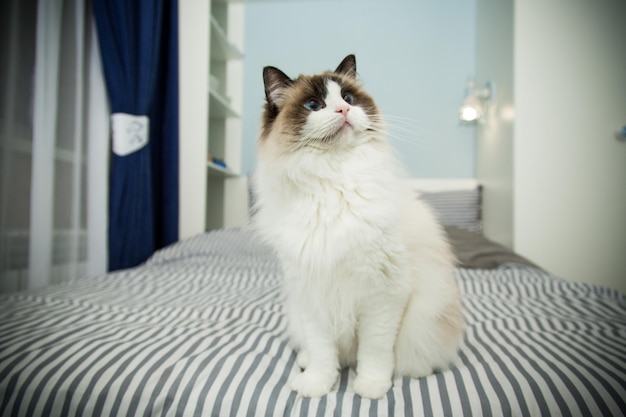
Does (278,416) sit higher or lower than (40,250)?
lower

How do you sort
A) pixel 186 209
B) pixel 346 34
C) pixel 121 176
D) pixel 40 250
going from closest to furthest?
pixel 346 34, pixel 40 250, pixel 121 176, pixel 186 209

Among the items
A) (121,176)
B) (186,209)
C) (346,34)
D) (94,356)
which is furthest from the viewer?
(186,209)

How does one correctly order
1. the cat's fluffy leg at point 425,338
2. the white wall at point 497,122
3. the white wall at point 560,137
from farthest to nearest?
the white wall at point 497,122 → the white wall at point 560,137 → the cat's fluffy leg at point 425,338

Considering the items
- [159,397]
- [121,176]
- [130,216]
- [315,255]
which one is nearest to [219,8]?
[121,176]

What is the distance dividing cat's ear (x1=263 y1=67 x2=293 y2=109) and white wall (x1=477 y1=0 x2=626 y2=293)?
2.28 ft

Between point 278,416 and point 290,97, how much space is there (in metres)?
0.59

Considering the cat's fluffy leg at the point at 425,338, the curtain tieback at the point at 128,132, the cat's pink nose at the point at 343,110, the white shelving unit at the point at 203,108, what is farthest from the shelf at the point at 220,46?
the cat's fluffy leg at the point at 425,338

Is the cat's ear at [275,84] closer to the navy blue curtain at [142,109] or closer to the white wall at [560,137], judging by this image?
the white wall at [560,137]

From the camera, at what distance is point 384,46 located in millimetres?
1146

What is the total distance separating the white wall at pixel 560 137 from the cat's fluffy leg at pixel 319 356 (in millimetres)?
665

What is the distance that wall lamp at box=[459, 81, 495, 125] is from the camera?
218 centimetres

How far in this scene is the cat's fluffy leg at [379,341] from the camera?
0.59 metres

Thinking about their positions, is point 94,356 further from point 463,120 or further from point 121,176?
point 463,120

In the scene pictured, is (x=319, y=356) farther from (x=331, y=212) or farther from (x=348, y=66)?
(x=348, y=66)
